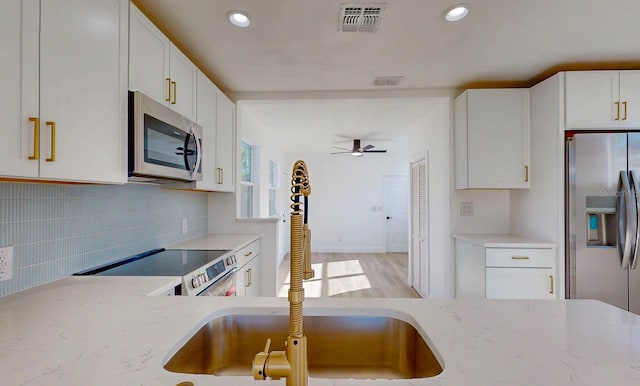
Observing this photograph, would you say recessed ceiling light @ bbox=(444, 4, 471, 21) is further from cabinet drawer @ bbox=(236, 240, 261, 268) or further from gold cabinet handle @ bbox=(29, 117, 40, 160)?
cabinet drawer @ bbox=(236, 240, 261, 268)

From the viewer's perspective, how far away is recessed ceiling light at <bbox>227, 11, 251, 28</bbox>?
6.02ft

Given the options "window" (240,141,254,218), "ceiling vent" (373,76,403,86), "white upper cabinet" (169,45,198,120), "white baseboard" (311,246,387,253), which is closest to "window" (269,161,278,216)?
"window" (240,141,254,218)

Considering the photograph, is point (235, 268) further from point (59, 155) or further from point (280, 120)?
point (280, 120)

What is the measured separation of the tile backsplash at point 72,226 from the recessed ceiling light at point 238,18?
124 centimetres

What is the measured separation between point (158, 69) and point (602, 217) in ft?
10.7

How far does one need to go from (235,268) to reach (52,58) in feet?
5.52

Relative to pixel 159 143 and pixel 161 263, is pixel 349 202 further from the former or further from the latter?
pixel 159 143

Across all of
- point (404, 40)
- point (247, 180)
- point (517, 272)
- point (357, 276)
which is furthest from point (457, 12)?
point (357, 276)

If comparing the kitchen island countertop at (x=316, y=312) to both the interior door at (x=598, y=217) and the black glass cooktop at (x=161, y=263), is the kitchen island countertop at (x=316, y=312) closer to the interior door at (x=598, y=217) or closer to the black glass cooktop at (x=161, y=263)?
the black glass cooktop at (x=161, y=263)

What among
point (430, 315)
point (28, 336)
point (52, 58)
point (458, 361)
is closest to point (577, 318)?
point (430, 315)

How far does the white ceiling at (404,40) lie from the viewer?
1777mm

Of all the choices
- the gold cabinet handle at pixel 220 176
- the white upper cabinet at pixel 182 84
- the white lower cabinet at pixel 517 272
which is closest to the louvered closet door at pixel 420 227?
the white lower cabinet at pixel 517 272

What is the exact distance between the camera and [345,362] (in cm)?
105

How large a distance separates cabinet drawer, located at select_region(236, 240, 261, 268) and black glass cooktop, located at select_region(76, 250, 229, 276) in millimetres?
346
